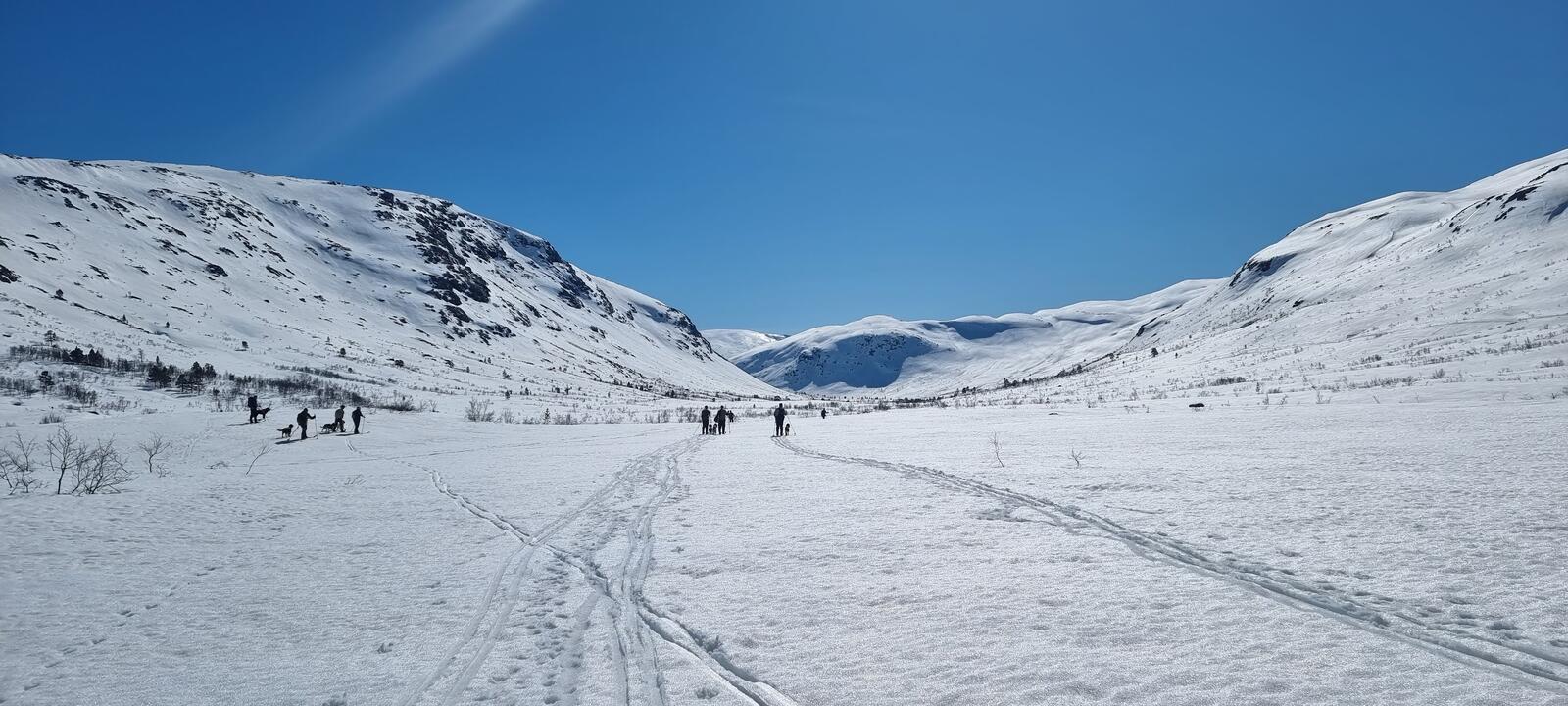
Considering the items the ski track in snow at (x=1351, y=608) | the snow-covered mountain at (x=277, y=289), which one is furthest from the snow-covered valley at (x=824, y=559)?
the snow-covered mountain at (x=277, y=289)

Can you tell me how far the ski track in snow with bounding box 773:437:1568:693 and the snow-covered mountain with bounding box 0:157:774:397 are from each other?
208 ft

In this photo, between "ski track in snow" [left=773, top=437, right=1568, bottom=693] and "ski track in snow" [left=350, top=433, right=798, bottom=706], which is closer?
"ski track in snow" [left=773, top=437, right=1568, bottom=693]

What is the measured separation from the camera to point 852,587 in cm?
681

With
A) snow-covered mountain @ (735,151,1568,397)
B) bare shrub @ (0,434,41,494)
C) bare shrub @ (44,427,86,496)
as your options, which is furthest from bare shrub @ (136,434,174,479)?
snow-covered mountain @ (735,151,1568,397)

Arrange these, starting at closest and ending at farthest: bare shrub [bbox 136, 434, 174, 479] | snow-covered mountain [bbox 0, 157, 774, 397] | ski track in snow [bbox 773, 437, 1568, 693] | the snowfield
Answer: ski track in snow [bbox 773, 437, 1568, 693] → the snowfield → bare shrub [bbox 136, 434, 174, 479] → snow-covered mountain [bbox 0, 157, 774, 397]

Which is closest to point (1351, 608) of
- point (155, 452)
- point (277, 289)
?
point (155, 452)

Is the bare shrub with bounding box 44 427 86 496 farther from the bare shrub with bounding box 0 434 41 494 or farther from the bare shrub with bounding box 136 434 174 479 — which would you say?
the bare shrub with bounding box 136 434 174 479

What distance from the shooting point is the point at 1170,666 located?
4602mm

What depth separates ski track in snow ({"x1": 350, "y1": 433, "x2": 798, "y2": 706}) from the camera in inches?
191

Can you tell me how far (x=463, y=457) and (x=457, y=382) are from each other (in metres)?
56.2

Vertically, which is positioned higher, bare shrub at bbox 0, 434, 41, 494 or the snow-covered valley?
bare shrub at bbox 0, 434, 41, 494

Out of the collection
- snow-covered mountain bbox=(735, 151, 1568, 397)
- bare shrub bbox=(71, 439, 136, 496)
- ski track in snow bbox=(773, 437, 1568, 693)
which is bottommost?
ski track in snow bbox=(773, 437, 1568, 693)

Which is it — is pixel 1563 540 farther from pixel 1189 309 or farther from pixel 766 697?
pixel 1189 309

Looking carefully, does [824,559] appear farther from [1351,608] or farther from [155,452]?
[155,452]
